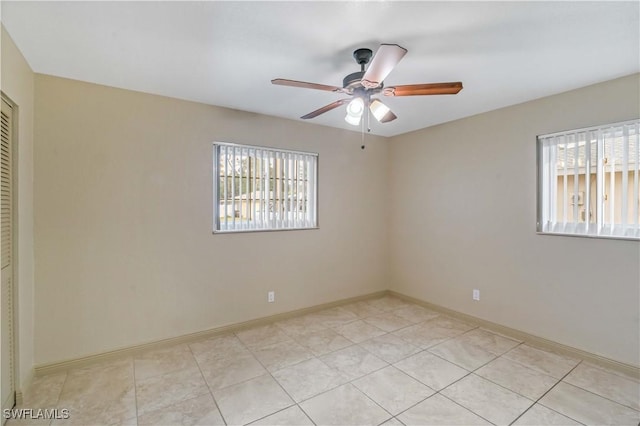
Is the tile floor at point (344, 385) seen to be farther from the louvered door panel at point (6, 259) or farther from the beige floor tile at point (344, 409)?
the louvered door panel at point (6, 259)

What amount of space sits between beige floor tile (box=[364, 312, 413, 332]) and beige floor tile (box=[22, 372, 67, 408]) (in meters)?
2.79

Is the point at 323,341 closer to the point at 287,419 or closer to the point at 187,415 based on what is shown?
the point at 287,419

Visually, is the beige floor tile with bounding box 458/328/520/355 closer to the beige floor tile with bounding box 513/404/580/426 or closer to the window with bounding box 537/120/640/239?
the beige floor tile with bounding box 513/404/580/426

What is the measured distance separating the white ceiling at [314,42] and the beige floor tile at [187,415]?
2.37 m

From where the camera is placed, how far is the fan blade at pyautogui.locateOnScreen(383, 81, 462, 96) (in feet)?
6.04

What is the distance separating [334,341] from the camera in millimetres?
3004

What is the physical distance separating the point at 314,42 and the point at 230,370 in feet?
8.25

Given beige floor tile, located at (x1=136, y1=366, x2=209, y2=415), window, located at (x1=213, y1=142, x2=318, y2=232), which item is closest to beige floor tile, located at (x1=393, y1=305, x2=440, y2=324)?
window, located at (x1=213, y1=142, x2=318, y2=232)

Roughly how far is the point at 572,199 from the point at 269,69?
287 centimetres

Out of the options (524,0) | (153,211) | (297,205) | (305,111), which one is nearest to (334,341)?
(297,205)

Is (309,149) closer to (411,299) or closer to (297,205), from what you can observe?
(297,205)

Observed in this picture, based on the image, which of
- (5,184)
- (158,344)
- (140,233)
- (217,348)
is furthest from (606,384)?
(5,184)

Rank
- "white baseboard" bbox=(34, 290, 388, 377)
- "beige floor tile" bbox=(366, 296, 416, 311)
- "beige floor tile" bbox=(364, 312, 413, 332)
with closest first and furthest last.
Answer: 1. "white baseboard" bbox=(34, 290, 388, 377)
2. "beige floor tile" bbox=(364, 312, 413, 332)
3. "beige floor tile" bbox=(366, 296, 416, 311)

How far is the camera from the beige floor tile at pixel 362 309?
12.3ft
